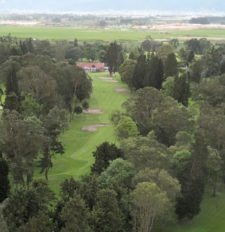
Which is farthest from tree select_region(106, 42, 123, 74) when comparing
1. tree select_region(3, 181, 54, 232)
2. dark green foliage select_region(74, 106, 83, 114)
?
tree select_region(3, 181, 54, 232)

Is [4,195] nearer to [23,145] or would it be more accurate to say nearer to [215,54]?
[23,145]

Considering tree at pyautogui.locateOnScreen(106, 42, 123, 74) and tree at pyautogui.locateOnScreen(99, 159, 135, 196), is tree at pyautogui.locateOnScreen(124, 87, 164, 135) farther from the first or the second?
tree at pyautogui.locateOnScreen(106, 42, 123, 74)

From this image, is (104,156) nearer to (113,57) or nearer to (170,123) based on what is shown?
(170,123)

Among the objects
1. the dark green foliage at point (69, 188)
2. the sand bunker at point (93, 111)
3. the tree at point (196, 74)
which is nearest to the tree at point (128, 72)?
the tree at point (196, 74)

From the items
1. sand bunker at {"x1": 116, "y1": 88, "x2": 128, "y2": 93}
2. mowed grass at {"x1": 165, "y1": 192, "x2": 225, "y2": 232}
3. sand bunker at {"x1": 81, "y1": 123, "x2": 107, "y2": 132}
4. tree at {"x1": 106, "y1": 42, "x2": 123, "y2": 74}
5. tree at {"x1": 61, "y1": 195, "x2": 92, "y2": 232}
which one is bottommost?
sand bunker at {"x1": 116, "y1": 88, "x2": 128, "y2": 93}

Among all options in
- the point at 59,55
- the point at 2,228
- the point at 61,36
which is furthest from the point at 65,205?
the point at 61,36

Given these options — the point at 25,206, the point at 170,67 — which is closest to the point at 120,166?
the point at 25,206
